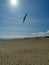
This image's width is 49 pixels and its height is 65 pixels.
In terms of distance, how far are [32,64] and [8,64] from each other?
2004mm

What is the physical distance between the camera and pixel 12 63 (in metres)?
16.0

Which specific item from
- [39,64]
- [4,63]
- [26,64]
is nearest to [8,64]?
[4,63]

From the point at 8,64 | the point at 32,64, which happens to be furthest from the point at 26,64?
the point at 8,64

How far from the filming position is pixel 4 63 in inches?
627

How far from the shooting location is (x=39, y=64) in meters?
15.2

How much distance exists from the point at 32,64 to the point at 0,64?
8.72 ft

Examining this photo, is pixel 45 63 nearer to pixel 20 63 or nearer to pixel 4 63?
pixel 20 63

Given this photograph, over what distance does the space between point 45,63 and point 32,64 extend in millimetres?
1090

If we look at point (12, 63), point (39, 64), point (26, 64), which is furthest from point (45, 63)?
point (12, 63)

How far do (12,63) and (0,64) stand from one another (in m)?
1.11

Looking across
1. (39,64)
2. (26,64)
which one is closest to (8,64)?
(26,64)

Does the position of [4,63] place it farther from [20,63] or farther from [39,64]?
[39,64]

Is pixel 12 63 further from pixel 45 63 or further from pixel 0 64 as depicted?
pixel 45 63

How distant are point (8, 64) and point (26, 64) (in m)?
1.50
